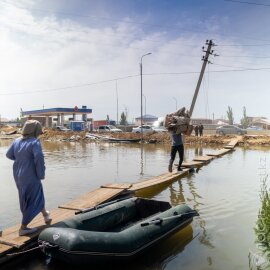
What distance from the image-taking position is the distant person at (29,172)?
5.69 metres

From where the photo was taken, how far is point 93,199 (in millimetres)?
8406

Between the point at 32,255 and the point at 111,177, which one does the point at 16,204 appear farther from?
the point at 111,177

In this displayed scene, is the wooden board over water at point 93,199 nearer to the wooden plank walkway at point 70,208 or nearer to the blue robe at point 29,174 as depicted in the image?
the wooden plank walkway at point 70,208

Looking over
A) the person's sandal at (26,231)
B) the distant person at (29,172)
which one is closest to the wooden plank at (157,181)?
the person's sandal at (26,231)

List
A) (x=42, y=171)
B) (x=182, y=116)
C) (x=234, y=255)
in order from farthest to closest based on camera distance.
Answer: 1. (x=182, y=116)
2. (x=234, y=255)
3. (x=42, y=171)

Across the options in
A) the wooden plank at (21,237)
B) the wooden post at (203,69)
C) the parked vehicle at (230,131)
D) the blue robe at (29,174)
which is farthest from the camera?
the parked vehicle at (230,131)

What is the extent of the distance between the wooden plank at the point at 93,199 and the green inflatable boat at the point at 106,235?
1049mm

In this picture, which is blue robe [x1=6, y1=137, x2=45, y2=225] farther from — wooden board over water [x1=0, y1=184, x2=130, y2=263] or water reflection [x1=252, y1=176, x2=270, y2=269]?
water reflection [x1=252, y1=176, x2=270, y2=269]

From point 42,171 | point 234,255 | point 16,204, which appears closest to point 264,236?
point 234,255

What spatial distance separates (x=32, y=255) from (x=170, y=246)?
2.55 metres

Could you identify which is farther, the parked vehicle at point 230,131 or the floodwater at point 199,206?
the parked vehicle at point 230,131

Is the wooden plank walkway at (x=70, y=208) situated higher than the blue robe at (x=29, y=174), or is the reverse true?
the blue robe at (x=29, y=174)

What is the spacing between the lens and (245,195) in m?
11.1

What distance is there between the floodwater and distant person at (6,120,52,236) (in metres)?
0.81
